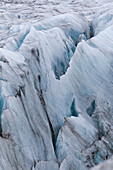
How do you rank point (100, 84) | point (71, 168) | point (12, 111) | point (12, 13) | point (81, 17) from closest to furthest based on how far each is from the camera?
point (12, 111) → point (71, 168) → point (100, 84) → point (81, 17) → point (12, 13)

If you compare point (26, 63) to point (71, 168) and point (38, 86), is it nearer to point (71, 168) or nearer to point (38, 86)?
point (38, 86)

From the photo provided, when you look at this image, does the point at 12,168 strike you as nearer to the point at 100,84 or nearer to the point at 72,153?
the point at 72,153

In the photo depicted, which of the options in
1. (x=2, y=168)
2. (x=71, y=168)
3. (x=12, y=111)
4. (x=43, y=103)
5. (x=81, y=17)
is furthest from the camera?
(x=81, y=17)

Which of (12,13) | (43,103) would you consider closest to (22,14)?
(12,13)

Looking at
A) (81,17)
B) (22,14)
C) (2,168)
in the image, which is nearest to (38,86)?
(2,168)

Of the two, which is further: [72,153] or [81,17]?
[81,17]

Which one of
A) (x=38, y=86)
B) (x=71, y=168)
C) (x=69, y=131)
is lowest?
(x=71, y=168)

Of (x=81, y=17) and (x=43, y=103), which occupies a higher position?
(x=81, y=17)
